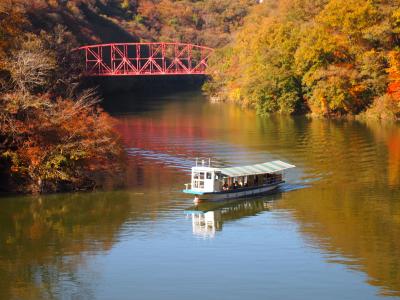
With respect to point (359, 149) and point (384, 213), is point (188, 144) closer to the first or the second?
point (359, 149)

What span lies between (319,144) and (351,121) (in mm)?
17186

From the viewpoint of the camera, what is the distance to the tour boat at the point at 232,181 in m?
43.7

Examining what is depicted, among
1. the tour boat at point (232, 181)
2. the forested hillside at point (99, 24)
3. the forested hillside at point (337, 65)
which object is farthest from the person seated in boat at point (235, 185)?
the forested hillside at point (99, 24)

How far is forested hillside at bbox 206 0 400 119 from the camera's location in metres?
81.4

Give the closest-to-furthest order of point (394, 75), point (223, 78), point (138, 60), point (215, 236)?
point (215, 236), point (394, 75), point (223, 78), point (138, 60)

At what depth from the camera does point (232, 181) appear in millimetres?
45406

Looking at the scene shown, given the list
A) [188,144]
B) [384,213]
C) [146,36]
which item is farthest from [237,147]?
[146,36]

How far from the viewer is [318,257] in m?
33.8

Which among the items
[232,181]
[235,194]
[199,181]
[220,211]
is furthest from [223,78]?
[220,211]

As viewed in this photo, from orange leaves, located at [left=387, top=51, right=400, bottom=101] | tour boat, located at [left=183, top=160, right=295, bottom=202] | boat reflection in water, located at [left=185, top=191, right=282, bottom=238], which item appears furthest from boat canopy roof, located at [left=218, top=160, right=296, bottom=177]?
orange leaves, located at [left=387, top=51, right=400, bottom=101]

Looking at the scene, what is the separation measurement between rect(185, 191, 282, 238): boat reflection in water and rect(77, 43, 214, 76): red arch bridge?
81975mm

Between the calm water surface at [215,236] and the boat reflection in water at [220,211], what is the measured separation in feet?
0.21

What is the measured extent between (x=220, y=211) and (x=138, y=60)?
3770 inches

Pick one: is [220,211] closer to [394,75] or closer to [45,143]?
[45,143]
